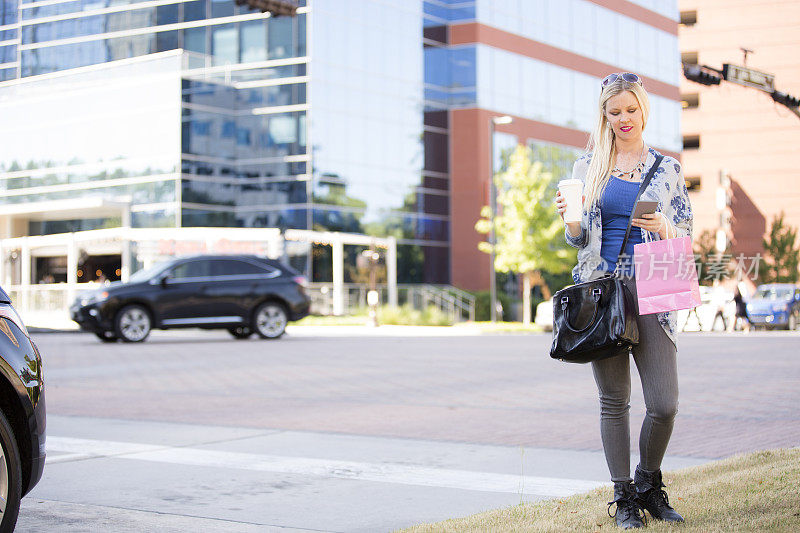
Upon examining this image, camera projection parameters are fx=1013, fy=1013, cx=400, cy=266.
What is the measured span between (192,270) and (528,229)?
18.9 m

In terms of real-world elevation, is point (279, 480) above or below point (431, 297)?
below

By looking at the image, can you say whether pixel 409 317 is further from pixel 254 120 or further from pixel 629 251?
pixel 629 251

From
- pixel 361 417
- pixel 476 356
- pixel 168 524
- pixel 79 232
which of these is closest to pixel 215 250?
pixel 79 232

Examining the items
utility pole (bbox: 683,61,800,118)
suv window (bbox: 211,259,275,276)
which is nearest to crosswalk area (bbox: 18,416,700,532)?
utility pole (bbox: 683,61,800,118)

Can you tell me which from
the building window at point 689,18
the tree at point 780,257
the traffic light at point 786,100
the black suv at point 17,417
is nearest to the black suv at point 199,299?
the traffic light at point 786,100

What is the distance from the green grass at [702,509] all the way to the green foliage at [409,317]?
2823cm

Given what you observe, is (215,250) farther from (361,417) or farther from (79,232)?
(361,417)

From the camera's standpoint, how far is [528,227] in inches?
1489

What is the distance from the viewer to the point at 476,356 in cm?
1703

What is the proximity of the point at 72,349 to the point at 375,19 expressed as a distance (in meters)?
24.8

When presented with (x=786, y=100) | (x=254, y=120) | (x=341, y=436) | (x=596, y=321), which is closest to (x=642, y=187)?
(x=596, y=321)

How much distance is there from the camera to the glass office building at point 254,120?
36.7m

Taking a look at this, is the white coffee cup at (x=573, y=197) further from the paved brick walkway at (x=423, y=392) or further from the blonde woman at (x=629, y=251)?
the paved brick walkway at (x=423, y=392)

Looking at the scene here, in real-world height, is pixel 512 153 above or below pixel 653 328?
above
